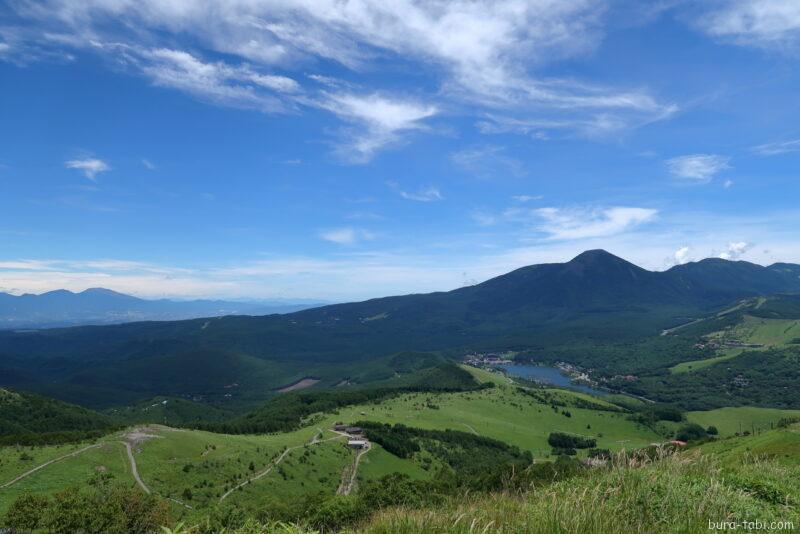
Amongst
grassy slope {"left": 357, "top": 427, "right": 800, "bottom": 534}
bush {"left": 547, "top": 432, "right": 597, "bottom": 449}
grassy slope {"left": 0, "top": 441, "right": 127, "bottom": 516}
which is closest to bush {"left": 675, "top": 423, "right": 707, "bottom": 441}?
bush {"left": 547, "top": 432, "right": 597, "bottom": 449}

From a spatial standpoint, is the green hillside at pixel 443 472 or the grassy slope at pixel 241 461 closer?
the green hillside at pixel 443 472

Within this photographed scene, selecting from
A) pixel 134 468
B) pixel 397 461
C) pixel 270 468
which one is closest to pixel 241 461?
pixel 270 468

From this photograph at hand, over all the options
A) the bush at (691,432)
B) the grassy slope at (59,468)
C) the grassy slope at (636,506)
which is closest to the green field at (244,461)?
the grassy slope at (59,468)

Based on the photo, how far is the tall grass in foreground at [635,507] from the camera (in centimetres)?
680

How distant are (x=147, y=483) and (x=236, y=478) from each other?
33.2 ft

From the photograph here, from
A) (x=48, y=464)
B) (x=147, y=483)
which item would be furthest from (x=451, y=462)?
(x=48, y=464)

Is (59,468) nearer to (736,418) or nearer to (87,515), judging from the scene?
(87,515)

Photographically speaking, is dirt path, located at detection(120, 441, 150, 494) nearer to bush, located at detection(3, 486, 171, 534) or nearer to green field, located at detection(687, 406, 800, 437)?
bush, located at detection(3, 486, 171, 534)

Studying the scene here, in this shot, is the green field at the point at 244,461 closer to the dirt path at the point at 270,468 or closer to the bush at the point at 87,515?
the dirt path at the point at 270,468

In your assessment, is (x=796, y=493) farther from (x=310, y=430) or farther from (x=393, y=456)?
(x=310, y=430)

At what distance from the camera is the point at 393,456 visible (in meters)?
82.1

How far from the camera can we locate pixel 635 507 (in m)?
8.53

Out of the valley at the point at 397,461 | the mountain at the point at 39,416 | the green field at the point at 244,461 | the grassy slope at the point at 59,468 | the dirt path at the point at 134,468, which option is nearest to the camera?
the valley at the point at 397,461

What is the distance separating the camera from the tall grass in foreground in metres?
6.80
